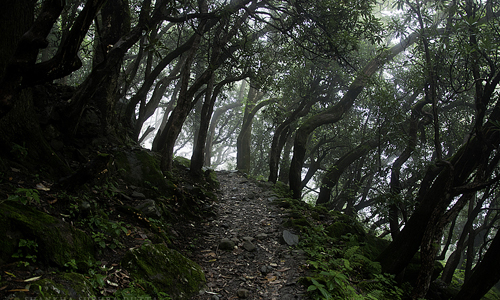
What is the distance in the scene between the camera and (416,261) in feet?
23.9

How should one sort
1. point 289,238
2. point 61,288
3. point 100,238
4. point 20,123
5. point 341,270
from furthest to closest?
point 289,238
point 341,270
point 20,123
point 100,238
point 61,288

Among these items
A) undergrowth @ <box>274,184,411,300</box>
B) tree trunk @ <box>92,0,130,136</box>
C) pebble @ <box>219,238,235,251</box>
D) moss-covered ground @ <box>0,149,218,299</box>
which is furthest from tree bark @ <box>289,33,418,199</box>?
tree trunk @ <box>92,0,130,136</box>

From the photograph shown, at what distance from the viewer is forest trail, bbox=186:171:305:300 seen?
405 cm

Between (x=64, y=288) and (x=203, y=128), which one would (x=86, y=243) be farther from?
(x=203, y=128)

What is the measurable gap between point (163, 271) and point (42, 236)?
147 centimetres

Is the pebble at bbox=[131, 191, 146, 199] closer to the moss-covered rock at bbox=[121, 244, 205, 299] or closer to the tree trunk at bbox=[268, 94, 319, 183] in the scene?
the moss-covered rock at bbox=[121, 244, 205, 299]

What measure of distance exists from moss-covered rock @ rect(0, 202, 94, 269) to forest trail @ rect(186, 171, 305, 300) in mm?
1618

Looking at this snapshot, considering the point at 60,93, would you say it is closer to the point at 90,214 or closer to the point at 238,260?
the point at 90,214

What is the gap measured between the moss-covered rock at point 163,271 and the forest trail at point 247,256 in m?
0.23

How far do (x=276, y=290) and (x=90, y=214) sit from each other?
2852mm

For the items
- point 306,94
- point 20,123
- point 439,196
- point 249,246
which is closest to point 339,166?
point 306,94

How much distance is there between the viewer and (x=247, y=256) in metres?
5.30

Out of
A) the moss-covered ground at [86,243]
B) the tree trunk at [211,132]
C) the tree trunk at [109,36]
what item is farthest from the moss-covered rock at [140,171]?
the tree trunk at [211,132]

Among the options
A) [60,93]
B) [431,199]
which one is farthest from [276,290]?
[60,93]
